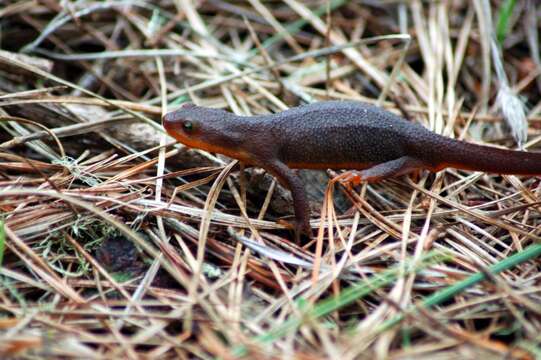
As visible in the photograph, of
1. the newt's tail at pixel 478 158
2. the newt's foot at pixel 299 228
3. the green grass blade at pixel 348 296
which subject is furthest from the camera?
the newt's tail at pixel 478 158

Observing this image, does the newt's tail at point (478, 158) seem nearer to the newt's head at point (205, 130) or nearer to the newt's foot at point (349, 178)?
the newt's foot at point (349, 178)

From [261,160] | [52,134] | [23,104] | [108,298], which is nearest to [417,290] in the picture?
[261,160]

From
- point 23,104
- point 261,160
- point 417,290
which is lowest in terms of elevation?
point 417,290

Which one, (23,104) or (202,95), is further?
(202,95)

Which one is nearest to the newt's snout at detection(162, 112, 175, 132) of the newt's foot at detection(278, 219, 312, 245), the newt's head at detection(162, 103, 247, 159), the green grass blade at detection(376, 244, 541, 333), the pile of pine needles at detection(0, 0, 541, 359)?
the newt's head at detection(162, 103, 247, 159)

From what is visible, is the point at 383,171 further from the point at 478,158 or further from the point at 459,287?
the point at 459,287

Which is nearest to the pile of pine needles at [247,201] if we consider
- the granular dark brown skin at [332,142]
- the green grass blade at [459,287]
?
the green grass blade at [459,287]

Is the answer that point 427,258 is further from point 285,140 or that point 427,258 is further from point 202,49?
point 202,49
